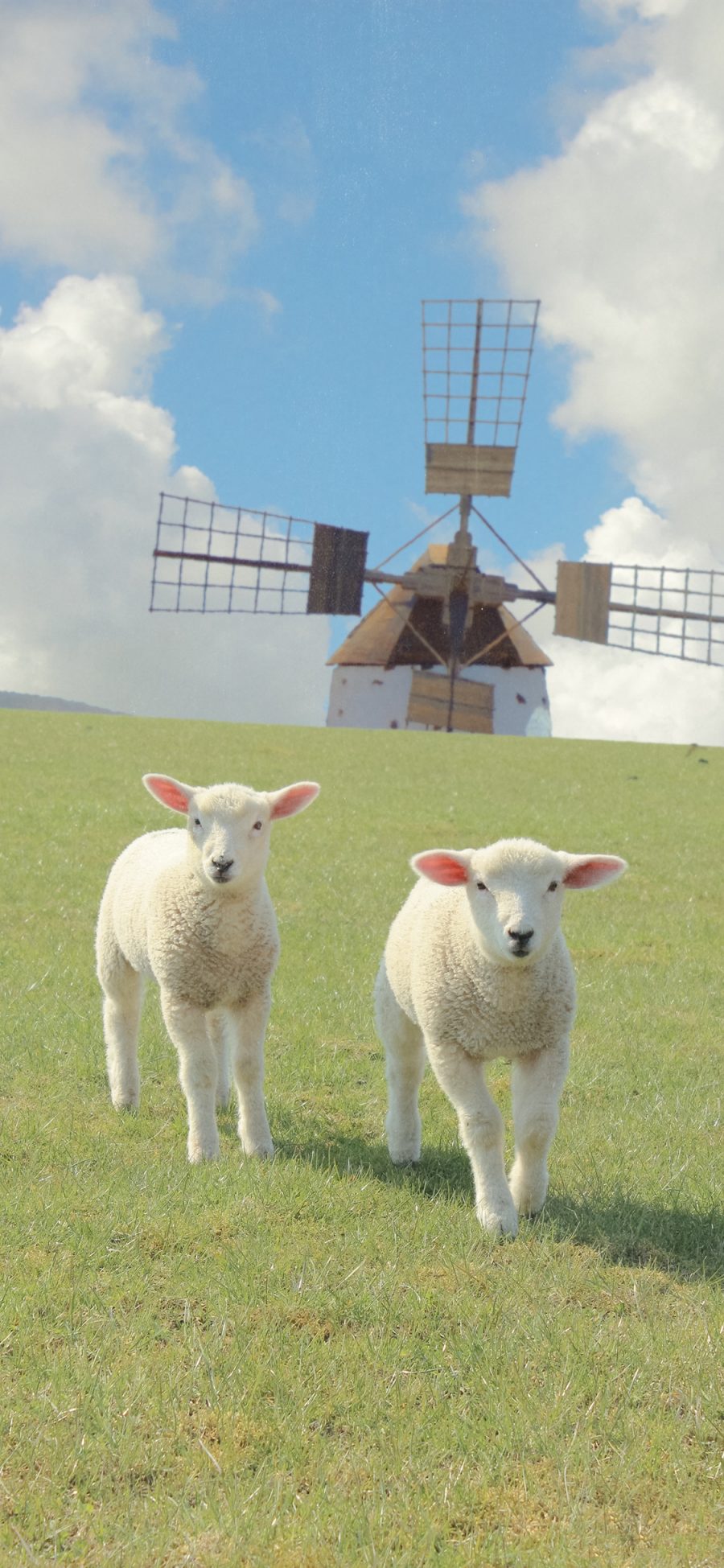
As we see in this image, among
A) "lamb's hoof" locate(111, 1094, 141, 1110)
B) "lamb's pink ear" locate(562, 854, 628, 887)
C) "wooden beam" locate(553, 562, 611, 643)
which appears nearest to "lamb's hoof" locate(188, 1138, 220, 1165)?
"lamb's hoof" locate(111, 1094, 141, 1110)

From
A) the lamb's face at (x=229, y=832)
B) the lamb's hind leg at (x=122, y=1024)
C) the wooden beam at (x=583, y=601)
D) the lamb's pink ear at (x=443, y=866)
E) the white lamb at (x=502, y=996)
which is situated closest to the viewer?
the white lamb at (x=502, y=996)

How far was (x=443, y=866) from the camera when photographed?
16.0 ft

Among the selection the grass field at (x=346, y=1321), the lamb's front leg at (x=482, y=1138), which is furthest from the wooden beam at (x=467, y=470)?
the lamb's front leg at (x=482, y=1138)

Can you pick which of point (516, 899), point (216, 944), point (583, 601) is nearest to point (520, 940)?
point (516, 899)

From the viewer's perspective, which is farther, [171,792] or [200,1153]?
[171,792]

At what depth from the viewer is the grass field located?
3299 mm

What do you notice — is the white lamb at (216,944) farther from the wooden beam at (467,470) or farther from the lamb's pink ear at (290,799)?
the wooden beam at (467,470)

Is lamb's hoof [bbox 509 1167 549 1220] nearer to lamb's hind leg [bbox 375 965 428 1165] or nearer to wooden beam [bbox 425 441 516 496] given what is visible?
lamb's hind leg [bbox 375 965 428 1165]

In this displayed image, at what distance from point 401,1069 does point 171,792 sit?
1.51 metres

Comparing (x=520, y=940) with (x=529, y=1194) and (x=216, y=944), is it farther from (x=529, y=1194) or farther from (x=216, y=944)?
(x=216, y=944)

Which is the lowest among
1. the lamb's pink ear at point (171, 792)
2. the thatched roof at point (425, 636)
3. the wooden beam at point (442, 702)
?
the lamb's pink ear at point (171, 792)

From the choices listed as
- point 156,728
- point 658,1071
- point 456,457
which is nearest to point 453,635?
point 456,457

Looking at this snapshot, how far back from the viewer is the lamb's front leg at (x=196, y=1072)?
5.56 m

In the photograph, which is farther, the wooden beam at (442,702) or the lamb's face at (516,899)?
the wooden beam at (442,702)
